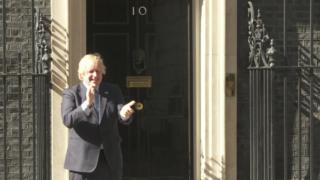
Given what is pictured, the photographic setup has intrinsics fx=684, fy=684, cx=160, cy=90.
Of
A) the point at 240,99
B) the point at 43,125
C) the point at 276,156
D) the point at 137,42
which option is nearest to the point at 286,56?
the point at 240,99

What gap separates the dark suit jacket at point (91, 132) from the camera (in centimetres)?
455

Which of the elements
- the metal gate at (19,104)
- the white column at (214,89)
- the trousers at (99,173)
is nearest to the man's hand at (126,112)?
the trousers at (99,173)

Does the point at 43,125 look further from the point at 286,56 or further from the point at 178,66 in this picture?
the point at 286,56

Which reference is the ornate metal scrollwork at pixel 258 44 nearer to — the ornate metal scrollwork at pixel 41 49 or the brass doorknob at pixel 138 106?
the brass doorknob at pixel 138 106

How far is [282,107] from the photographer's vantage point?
668 cm

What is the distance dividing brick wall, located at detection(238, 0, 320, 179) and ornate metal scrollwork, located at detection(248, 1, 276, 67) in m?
0.28

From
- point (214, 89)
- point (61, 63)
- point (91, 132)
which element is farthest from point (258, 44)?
point (91, 132)

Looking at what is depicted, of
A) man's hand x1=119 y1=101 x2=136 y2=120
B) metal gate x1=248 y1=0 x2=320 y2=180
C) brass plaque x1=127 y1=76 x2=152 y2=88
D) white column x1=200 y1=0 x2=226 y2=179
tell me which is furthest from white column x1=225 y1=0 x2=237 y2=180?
man's hand x1=119 y1=101 x2=136 y2=120

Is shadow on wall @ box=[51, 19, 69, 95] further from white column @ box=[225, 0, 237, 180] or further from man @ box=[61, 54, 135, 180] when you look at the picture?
man @ box=[61, 54, 135, 180]

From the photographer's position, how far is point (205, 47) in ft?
21.4

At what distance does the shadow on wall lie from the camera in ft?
20.7

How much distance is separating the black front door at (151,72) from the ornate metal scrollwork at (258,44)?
0.79m

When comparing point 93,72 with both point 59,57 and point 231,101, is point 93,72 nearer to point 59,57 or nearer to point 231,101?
point 59,57

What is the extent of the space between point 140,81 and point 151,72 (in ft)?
0.46
